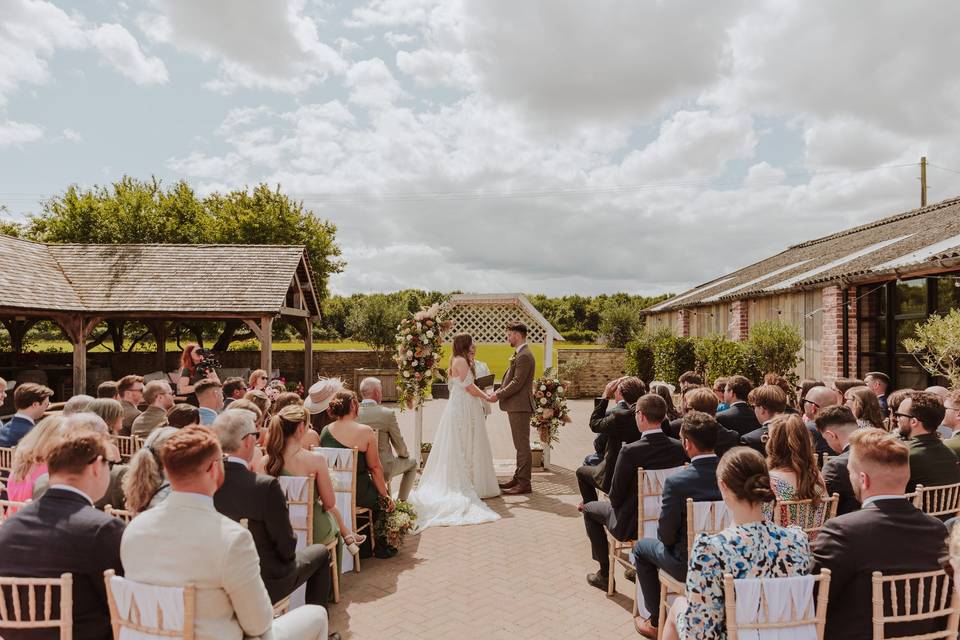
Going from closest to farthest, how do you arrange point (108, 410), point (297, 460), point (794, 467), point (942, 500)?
1. point (794, 467)
2. point (942, 500)
3. point (297, 460)
4. point (108, 410)

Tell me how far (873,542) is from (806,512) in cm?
120

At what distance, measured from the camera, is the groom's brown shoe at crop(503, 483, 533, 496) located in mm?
8188

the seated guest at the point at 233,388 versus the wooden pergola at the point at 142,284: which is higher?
the wooden pergola at the point at 142,284

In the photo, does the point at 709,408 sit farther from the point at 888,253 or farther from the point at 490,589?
the point at 888,253

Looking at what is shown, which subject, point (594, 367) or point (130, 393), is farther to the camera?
point (594, 367)

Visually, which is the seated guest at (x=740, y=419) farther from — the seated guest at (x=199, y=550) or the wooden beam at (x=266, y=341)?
the wooden beam at (x=266, y=341)

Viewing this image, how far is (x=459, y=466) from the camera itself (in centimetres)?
767

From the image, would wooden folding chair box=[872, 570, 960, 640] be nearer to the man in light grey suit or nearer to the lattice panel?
the man in light grey suit

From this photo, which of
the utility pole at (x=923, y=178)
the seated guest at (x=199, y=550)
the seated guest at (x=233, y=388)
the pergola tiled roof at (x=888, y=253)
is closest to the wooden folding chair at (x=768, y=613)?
the seated guest at (x=199, y=550)

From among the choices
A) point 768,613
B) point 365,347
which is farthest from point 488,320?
point 365,347

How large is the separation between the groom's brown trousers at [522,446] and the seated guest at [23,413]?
5.39 m

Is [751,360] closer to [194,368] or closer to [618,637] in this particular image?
[618,637]

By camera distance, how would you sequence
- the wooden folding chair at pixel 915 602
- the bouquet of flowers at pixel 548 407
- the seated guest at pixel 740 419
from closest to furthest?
1. the wooden folding chair at pixel 915 602
2. the seated guest at pixel 740 419
3. the bouquet of flowers at pixel 548 407

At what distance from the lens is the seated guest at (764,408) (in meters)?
5.33
